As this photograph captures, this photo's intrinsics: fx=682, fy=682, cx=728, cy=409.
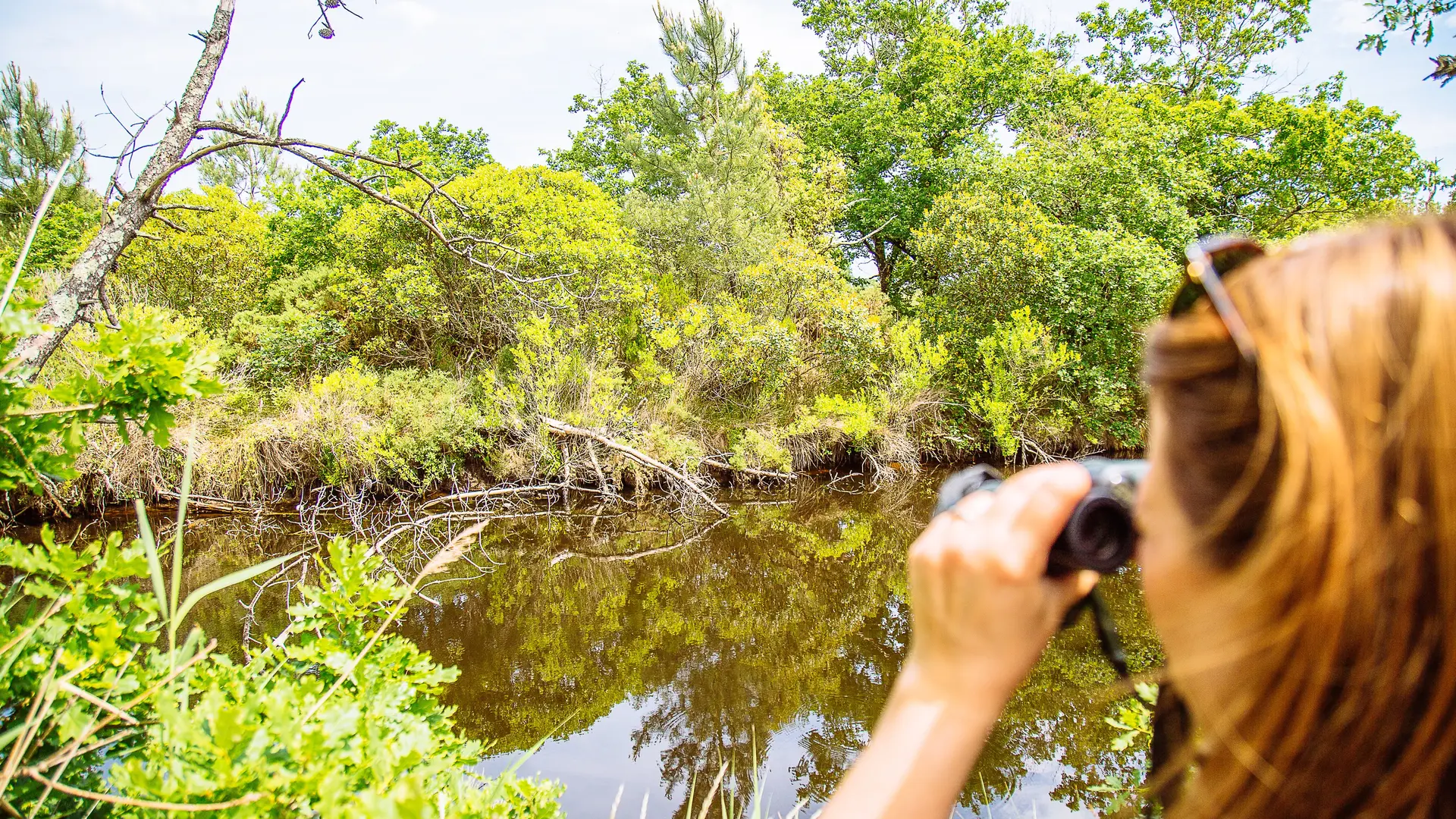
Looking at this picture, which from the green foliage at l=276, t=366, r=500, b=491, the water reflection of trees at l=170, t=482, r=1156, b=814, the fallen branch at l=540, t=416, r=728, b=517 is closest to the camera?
the water reflection of trees at l=170, t=482, r=1156, b=814

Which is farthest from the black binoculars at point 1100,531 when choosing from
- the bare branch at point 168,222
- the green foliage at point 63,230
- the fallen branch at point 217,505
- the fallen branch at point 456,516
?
the green foliage at point 63,230

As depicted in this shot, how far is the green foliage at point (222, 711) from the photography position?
0.84 meters

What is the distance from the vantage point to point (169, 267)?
1438 cm

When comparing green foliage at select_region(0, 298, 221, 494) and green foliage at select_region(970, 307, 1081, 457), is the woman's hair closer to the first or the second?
green foliage at select_region(0, 298, 221, 494)

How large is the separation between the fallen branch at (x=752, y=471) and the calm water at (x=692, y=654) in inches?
78.1

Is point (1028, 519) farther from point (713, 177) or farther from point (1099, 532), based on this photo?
point (713, 177)

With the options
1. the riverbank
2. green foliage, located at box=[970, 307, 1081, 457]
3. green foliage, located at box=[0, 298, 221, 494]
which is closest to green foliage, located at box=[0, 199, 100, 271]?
the riverbank

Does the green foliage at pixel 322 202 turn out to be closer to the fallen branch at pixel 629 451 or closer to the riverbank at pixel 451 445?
the riverbank at pixel 451 445

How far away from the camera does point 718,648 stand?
5.63 m

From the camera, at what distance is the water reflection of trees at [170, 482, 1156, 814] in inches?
170

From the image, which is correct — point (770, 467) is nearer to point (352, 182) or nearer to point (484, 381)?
point (484, 381)

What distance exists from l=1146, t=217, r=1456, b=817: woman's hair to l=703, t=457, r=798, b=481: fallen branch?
33.9ft

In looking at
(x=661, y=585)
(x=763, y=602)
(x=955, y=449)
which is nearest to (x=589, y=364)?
(x=661, y=585)

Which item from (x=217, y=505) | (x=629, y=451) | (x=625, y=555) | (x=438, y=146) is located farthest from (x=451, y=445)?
(x=438, y=146)
